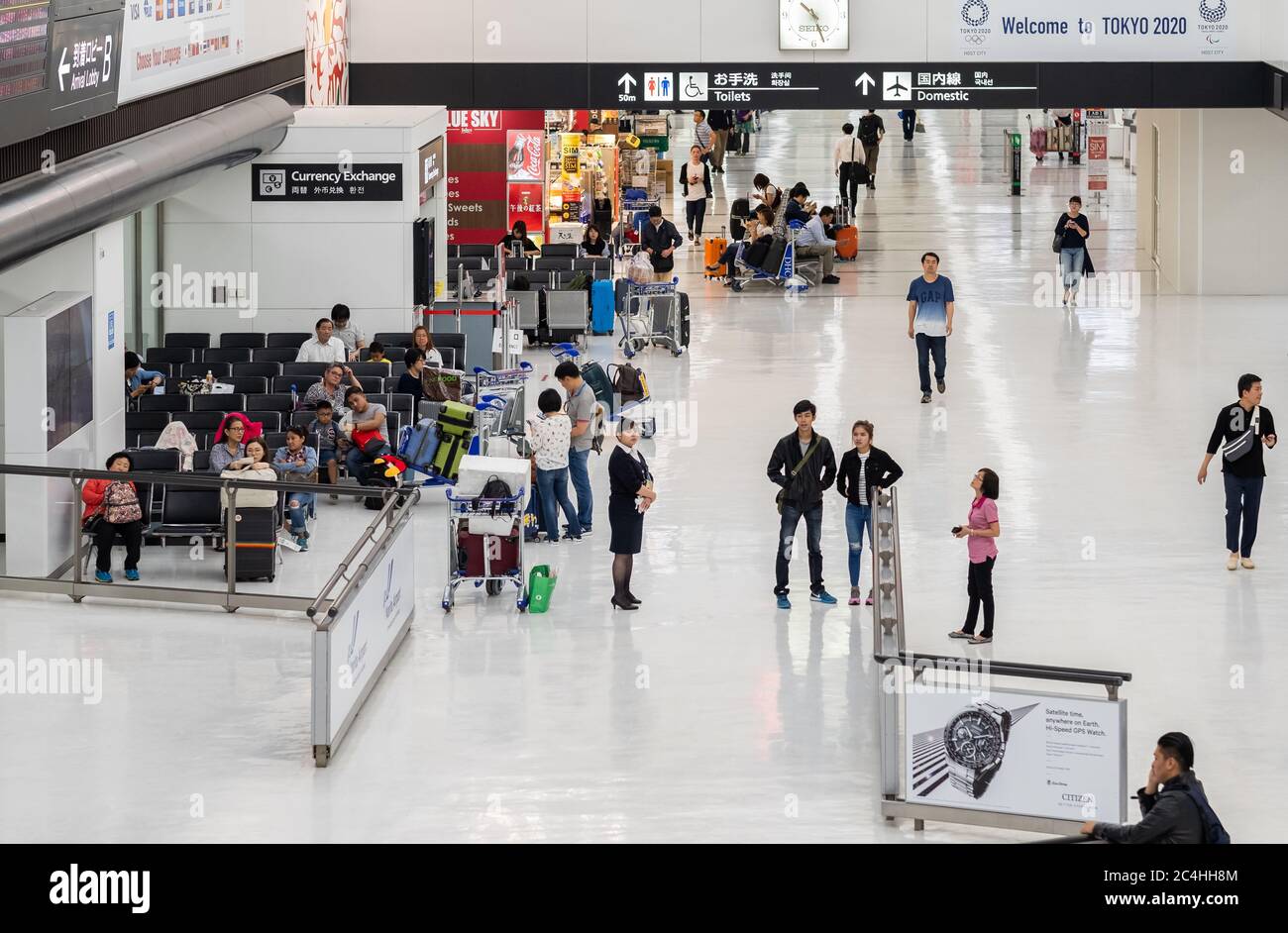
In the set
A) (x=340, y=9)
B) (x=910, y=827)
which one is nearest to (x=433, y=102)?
(x=340, y=9)

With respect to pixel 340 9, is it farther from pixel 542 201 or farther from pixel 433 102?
pixel 542 201

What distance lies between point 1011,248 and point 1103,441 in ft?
50.3

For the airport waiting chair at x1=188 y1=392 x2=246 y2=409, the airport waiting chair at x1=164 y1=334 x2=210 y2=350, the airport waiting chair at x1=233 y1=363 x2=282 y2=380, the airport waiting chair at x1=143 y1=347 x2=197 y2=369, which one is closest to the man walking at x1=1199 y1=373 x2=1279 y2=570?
the airport waiting chair at x1=188 y1=392 x2=246 y2=409

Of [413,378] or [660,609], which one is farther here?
[413,378]

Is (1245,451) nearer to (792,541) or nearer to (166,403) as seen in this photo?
(792,541)

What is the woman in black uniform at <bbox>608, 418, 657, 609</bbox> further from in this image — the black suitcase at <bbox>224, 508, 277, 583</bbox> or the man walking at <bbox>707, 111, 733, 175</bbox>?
the man walking at <bbox>707, 111, 733, 175</bbox>

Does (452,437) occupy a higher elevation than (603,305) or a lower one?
lower

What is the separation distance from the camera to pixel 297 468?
54.2ft

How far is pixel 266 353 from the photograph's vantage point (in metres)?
21.2

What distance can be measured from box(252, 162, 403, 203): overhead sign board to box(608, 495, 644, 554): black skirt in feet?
30.9

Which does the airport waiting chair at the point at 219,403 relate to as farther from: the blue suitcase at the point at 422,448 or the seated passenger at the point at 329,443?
the blue suitcase at the point at 422,448

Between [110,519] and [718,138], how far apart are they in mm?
31911

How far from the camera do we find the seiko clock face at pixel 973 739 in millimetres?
10078

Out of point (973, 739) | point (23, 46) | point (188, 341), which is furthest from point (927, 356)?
point (973, 739)
